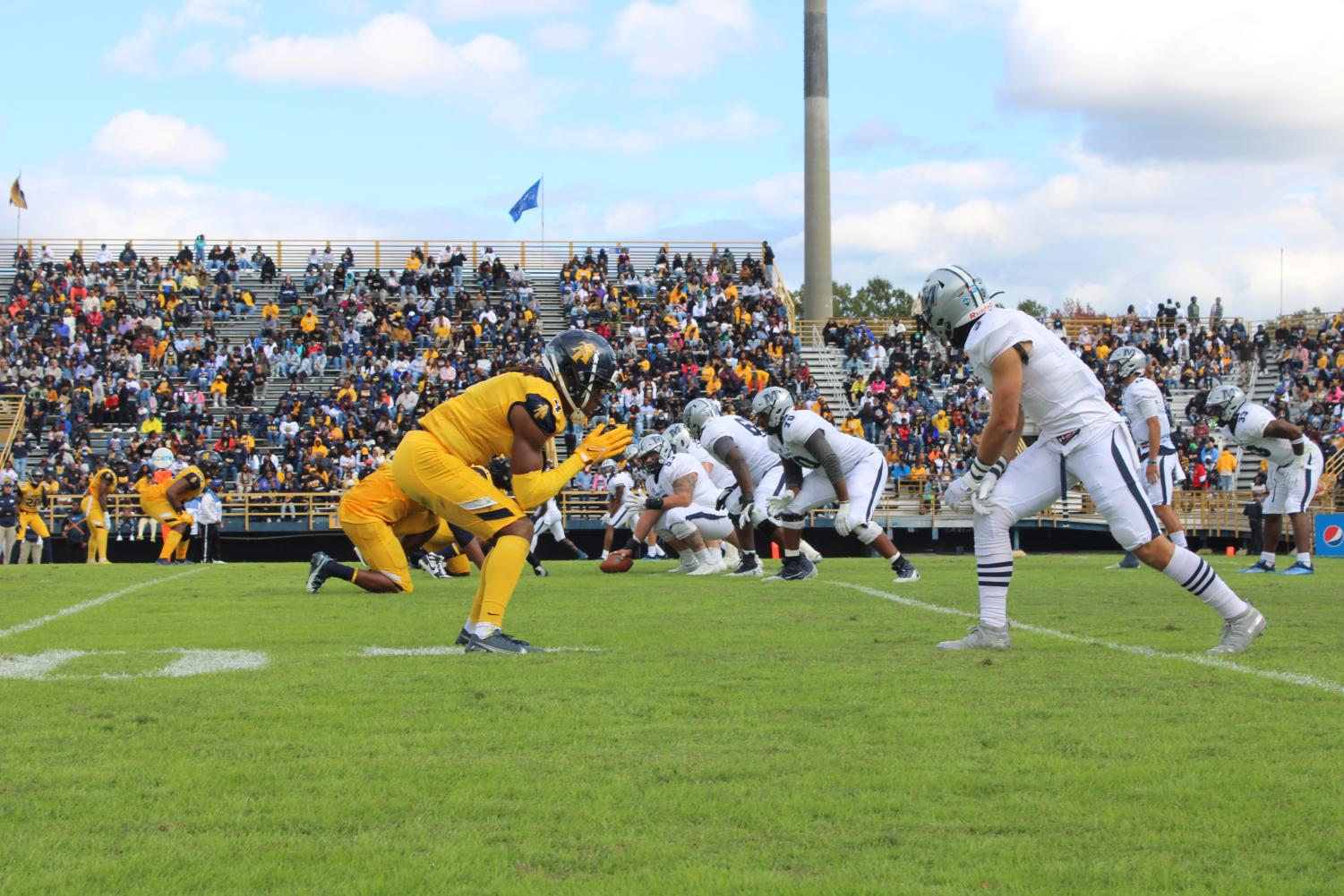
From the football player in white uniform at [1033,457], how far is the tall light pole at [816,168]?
41.8m

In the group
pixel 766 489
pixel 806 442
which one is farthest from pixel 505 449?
pixel 766 489

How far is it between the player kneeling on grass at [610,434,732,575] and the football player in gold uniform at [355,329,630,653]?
773cm

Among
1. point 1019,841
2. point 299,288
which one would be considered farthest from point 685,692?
point 299,288

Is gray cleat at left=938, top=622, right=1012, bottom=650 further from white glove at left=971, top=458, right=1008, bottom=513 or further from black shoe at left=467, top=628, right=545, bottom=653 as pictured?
black shoe at left=467, top=628, right=545, bottom=653

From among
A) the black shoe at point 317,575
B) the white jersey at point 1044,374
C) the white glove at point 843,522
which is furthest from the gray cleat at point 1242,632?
the black shoe at point 317,575

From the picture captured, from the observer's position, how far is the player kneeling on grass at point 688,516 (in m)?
16.5

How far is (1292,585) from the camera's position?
12961mm

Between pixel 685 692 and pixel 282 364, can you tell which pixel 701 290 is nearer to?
pixel 282 364

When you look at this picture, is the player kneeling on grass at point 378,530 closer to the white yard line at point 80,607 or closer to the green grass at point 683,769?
the white yard line at point 80,607

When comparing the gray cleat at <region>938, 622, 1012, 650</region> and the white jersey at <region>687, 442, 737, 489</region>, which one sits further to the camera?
the white jersey at <region>687, 442, 737, 489</region>

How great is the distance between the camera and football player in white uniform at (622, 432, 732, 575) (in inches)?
648

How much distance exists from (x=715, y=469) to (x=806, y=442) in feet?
14.1

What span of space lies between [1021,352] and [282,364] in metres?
33.2

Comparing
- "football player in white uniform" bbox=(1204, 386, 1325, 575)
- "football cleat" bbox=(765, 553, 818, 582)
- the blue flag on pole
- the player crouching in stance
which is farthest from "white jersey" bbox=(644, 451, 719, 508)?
the blue flag on pole
